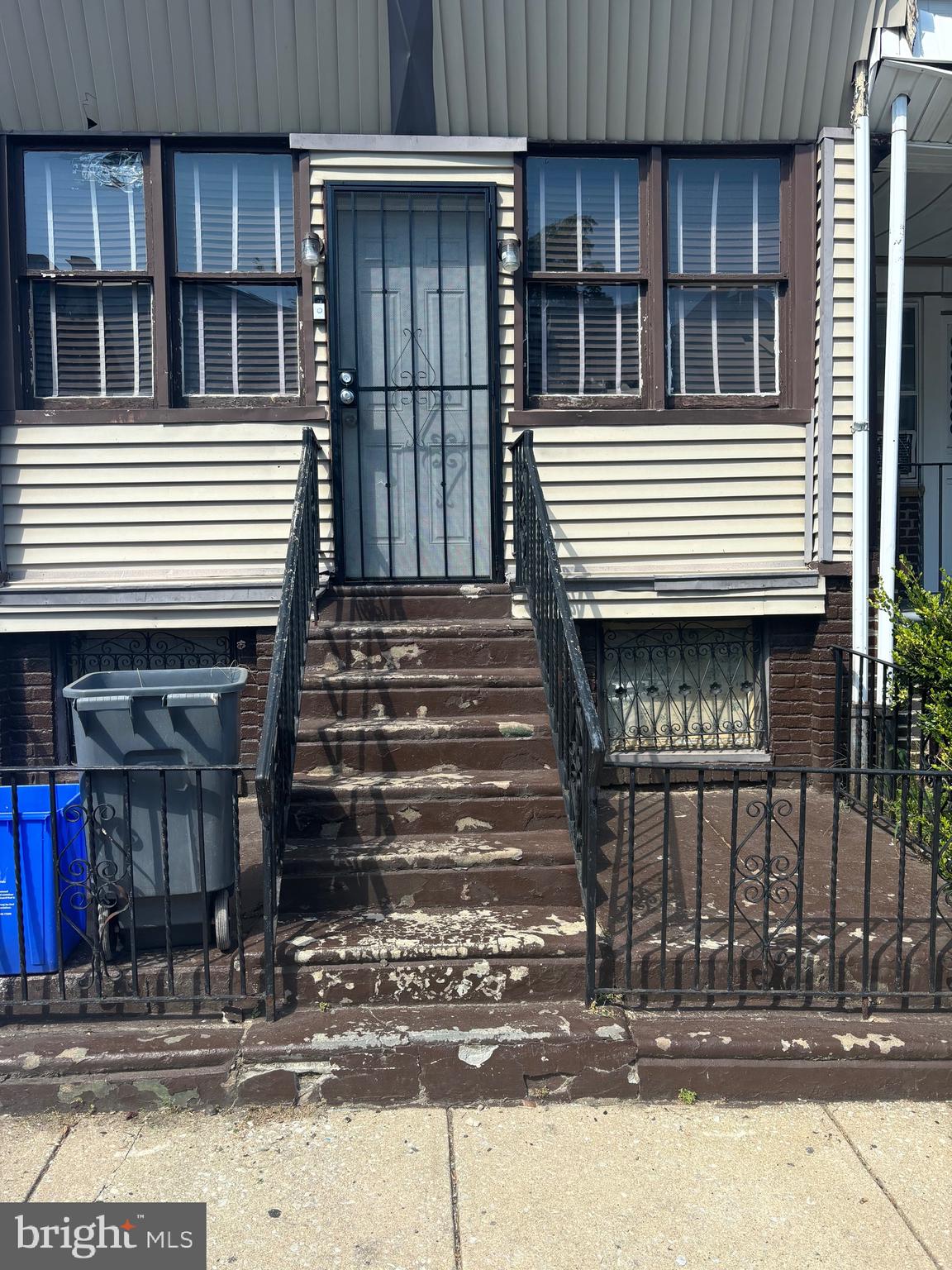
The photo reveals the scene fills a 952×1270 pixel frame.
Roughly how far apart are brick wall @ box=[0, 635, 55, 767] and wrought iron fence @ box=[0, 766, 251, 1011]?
2564 mm

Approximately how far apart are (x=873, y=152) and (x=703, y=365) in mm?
1755

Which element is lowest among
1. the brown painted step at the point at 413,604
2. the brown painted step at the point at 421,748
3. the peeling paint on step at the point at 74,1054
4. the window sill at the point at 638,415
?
the peeling paint on step at the point at 74,1054

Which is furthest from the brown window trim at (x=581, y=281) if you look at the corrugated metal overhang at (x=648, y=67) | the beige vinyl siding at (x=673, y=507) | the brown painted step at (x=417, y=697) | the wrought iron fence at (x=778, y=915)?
the wrought iron fence at (x=778, y=915)

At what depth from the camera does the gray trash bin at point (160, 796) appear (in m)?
3.83

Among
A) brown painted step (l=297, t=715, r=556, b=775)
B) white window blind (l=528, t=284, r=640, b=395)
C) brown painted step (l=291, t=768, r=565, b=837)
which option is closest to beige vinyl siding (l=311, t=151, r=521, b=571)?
white window blind (l=528, t=284, r=640, b=395)

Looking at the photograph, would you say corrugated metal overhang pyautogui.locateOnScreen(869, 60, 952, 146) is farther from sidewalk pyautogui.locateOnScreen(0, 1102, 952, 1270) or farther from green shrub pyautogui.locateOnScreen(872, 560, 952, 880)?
sidewalk pyautogui.locateOnScreen(0, 1102, 952, 1270)

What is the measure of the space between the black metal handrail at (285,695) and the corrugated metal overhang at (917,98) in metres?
4.16

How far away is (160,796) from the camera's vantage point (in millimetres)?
3857

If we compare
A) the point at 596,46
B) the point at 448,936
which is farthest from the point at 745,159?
the point at 448,936

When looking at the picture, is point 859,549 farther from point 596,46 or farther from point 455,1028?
point 455,1028

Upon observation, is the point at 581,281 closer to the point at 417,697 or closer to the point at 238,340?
the point at 238,340

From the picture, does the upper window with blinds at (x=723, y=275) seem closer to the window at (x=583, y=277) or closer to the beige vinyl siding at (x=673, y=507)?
the window at (x=583, y=277)

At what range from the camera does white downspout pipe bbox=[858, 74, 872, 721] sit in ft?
19.9

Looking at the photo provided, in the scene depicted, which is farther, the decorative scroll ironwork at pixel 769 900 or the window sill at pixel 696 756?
the window sill at pixel 696 756
